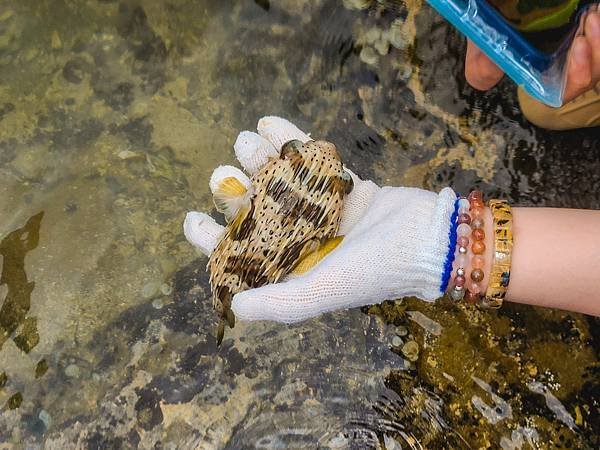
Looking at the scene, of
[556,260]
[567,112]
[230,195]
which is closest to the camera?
[556,260]

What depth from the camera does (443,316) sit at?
314 cm

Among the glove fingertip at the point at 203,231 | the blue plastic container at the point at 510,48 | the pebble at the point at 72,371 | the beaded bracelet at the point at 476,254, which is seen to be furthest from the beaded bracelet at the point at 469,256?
the pebble at the point at 72,371

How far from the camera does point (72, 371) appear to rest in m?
3.22

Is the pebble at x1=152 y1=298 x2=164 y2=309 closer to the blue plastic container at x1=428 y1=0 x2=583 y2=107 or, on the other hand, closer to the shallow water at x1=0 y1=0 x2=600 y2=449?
the shallow water at x1=0 y1=0 x2=600 y2=449

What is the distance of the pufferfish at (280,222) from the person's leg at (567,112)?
1181 mm

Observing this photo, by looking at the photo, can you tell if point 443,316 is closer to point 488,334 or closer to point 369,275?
point 488,334

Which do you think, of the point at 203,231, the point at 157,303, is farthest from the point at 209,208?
the point at 157,303

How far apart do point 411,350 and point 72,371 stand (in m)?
1.84

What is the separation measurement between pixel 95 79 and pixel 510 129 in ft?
8.67

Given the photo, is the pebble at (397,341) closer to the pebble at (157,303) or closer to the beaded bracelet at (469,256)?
the beaded bracelet at (469,256)

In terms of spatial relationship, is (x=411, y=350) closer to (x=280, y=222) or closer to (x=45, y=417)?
(x=280, y=222)

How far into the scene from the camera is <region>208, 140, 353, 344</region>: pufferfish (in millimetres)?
2859

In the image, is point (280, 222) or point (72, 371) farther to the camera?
point (72, 371)

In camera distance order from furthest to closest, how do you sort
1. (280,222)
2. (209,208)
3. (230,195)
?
(209,208) < (230,195) < (280,222)
